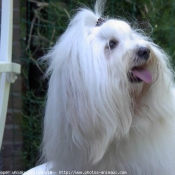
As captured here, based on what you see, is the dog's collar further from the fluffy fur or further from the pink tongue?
the pink tongue

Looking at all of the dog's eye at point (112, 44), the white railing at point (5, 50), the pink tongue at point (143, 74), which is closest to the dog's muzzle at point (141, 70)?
the pink tongue at point (143, 74)

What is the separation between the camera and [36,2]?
3.26 m

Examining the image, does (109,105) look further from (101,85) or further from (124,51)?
(124,51)

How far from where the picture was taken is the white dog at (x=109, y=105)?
177 cm

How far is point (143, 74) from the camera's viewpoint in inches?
71.0

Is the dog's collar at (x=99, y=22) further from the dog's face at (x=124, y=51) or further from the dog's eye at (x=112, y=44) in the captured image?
the dog's eye at (x=112, y=44)

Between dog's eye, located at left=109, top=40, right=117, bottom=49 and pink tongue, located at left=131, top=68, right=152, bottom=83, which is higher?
dog's eye, located at left=109, top=40, right=117, bottom=49

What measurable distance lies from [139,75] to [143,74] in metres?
0.02

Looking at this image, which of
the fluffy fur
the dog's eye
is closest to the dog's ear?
the fluffy fur

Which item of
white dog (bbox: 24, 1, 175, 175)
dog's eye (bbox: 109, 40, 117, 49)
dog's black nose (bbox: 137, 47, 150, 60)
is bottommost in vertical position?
white dog (bbox: 24, 1, 175, 175)

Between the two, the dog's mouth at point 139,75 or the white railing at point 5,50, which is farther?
the white railing at point 5,50

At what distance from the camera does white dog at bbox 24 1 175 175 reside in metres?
1.77

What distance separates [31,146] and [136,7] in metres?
1.11

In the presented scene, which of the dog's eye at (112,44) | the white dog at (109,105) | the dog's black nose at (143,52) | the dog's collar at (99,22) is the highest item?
the dog's collar at (99,22)
